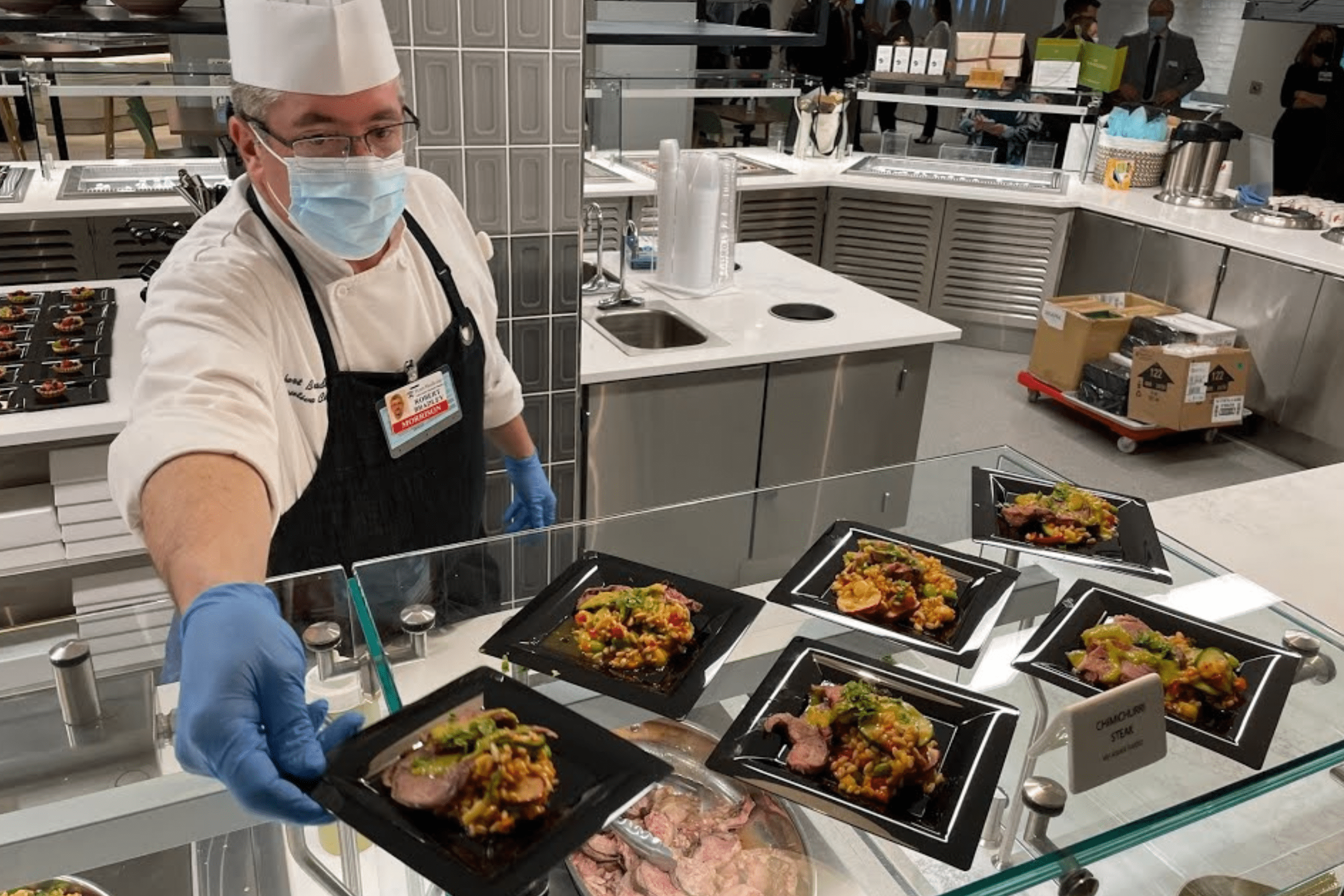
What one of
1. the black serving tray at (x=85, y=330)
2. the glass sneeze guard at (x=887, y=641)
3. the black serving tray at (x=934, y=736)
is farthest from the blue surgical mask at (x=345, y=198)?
the black serving tray at (x=85, y=330)

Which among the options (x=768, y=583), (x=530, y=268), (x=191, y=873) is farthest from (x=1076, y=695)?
(x=530, y=268)

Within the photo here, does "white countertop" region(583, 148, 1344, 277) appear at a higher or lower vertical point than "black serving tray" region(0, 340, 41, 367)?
higher

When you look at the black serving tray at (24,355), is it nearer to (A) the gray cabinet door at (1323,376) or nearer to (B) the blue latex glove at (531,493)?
(B) the blue latex glove at (531,493)

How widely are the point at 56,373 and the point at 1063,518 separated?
2.35 metres

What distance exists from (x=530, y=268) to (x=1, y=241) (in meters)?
2.48

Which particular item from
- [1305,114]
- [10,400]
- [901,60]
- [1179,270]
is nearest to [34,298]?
[10,400]

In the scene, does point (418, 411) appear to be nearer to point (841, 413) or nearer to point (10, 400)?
point (10, 400)

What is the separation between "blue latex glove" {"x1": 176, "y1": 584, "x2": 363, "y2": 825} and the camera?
87 cm

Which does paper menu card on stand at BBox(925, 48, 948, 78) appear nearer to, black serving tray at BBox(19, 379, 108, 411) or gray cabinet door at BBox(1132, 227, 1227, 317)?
gray cabinet door at BBox(1132, 227, 1227, 317)

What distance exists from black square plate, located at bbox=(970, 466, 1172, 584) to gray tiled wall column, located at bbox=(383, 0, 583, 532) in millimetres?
1185

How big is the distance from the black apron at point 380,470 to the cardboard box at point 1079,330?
362 centimetres

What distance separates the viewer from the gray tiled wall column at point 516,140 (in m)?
2.09

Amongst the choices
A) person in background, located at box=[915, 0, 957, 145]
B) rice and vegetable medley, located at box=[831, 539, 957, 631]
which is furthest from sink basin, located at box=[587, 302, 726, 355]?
person in background, located at box=[915, 0, 957, 145]

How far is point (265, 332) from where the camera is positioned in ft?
4.63
